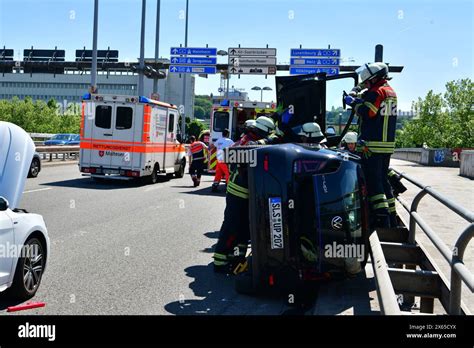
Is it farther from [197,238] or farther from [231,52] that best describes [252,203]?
[231,52]

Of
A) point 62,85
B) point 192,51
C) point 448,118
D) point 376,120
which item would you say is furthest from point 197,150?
point 62,85

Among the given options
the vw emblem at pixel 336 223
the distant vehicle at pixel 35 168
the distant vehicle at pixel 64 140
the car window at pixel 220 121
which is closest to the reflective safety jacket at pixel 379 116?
the vw emblem at pixel 336 223

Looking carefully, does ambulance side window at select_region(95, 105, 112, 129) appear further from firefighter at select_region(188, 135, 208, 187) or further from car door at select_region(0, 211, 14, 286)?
car door at select_region(0, 211, 14, 286)

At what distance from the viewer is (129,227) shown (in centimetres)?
1075

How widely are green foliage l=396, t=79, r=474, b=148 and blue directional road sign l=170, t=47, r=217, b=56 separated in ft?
77.9

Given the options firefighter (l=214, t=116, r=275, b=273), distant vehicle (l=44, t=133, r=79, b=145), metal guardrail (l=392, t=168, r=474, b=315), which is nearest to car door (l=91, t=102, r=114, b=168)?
firefighter (l=214, t=116, r=275, b=273)

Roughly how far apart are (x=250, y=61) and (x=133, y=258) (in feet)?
115

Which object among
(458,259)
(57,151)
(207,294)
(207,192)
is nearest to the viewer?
(458,259)

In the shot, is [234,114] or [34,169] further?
[234,114]

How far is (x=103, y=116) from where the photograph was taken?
19406mm

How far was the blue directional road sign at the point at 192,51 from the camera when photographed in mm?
42188

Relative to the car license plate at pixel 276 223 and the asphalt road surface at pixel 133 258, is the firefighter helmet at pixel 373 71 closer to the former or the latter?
the car license plate at pixel 276 223

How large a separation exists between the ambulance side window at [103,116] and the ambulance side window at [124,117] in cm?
27

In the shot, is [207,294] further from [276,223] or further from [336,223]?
[336,223]
